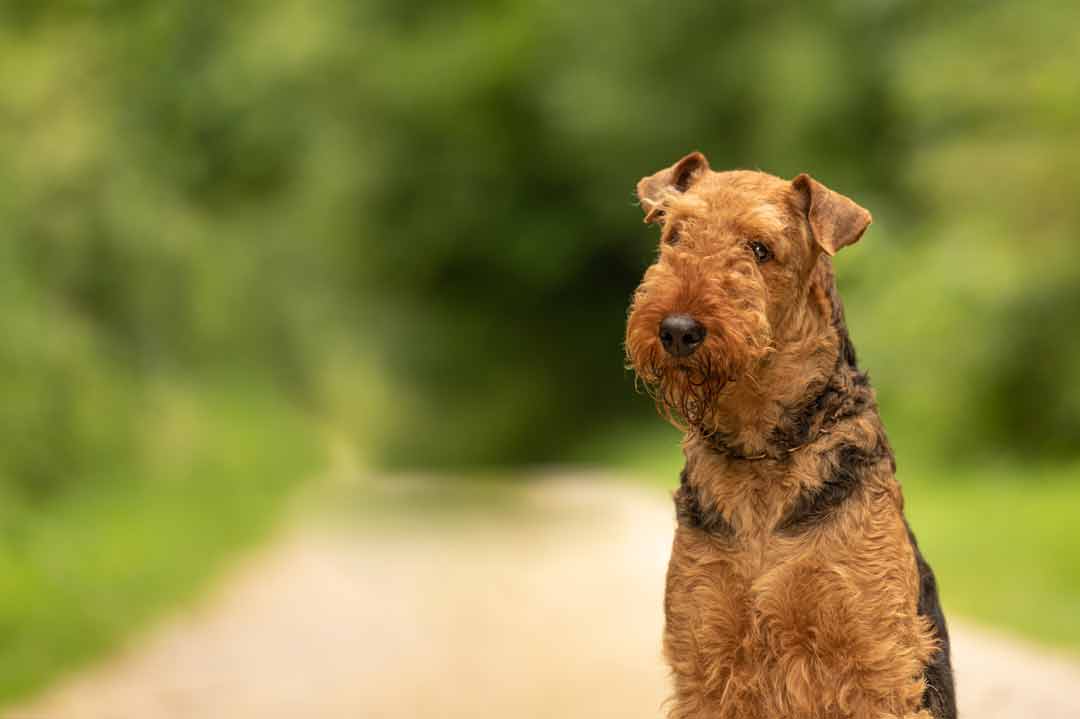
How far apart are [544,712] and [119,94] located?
314 inches

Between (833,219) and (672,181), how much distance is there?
621 millimetres

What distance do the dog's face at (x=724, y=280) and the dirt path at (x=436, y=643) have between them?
3.40m

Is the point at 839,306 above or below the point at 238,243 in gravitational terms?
below

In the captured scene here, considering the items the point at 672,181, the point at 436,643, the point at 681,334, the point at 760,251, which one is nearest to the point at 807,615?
the point at 681,334

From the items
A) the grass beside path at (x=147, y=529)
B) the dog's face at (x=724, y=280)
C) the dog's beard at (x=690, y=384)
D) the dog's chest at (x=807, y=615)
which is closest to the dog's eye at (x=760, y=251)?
the dog's face at (x=724, y=280)

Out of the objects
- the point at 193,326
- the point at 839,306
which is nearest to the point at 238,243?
the point at 193,326

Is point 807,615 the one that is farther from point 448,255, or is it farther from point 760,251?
point 448,255

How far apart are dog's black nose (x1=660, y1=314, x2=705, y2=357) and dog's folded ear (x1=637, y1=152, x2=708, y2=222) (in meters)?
0.71

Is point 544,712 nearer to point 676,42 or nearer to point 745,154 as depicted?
point 745,154

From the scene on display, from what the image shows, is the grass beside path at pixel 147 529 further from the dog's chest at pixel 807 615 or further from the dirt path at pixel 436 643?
the dog's chest at pixel 807 615

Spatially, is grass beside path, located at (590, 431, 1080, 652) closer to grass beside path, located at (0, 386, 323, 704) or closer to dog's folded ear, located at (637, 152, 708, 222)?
grass beside path, located at (0, 386, 323, 704)

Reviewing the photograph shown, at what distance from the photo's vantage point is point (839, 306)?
4359 mm

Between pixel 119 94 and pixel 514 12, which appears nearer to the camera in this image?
pixel 119 94

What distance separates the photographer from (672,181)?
4.62 metres
